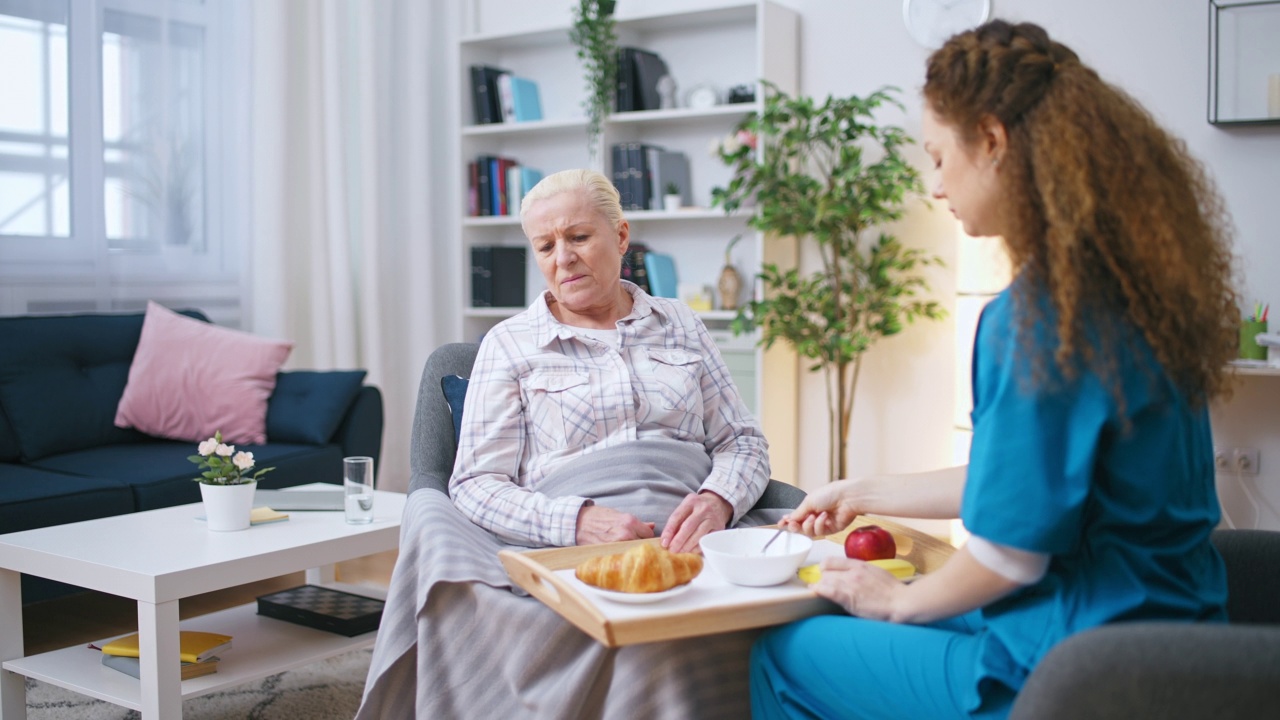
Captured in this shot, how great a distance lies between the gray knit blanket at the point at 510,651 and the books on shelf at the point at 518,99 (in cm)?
331

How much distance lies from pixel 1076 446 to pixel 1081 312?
5.0 inches

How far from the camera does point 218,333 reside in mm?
3701

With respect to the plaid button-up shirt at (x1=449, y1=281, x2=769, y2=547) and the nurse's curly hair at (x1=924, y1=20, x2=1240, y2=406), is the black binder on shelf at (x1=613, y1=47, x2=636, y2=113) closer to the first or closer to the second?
the plaid button-up shirt at (x1=449, y1=281, x2=769, y2=547)

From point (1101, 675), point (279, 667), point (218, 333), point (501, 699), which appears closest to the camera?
point (1101, 675)

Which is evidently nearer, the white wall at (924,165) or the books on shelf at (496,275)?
the white wall at (924,165)

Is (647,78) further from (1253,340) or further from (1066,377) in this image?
(1066,377)

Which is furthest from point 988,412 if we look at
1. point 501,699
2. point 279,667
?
point 279,667

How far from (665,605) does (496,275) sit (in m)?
3.80

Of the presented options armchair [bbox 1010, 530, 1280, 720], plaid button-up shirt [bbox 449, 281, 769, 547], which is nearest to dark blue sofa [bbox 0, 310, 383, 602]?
plaid button-up shirt [bbox 449, 281, 769, 547]

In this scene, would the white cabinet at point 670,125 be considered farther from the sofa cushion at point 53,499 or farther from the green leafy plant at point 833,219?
the sofa cushion at point 53,499

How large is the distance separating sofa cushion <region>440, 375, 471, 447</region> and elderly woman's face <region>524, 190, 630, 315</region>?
27 centimetres

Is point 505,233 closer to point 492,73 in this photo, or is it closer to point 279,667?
point 492,73

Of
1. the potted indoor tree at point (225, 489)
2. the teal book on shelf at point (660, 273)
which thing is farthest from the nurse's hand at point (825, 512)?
the teal book on shelf at point (660, 273)

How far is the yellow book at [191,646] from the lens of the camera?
6.80ft
